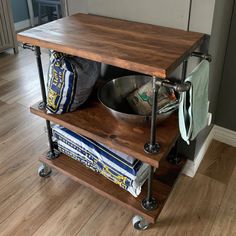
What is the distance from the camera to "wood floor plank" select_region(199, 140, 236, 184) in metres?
1.54

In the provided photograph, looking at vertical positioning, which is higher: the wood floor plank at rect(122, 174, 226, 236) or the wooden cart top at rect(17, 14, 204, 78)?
the wooden cart top at rect(17, 14, 204, 78)

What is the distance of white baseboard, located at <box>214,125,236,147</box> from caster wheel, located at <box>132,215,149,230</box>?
73cm

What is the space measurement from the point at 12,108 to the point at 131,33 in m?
1.23

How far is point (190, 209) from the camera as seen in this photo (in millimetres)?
1366

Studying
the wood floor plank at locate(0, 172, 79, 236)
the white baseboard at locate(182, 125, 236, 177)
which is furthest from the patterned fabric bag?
the white baseboard at locate(182, 125, 236, 177)

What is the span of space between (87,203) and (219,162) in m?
0.72

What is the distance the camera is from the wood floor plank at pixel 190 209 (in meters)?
1.28

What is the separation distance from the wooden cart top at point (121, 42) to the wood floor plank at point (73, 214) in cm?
70

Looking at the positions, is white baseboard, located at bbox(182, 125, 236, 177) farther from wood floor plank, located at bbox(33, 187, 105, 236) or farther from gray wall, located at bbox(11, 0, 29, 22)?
gray wall, located at bbox(11, 0, 29, 22)

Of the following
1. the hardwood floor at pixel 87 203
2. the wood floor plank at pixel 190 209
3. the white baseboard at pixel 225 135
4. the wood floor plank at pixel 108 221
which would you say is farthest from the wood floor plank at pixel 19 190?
the white baseboard at pixel 225 135

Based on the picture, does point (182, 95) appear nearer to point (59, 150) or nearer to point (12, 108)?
point (59, 150)

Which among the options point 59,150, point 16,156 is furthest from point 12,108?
point 59,150

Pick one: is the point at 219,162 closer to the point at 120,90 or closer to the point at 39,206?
the point at 120,90

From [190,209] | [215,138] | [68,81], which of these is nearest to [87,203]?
[190,209]
